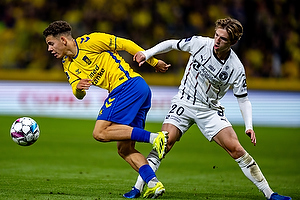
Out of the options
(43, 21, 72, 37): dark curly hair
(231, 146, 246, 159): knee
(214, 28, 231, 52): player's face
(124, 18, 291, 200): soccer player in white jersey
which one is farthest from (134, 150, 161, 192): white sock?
(43, 21, 72, 37): dark curly hair

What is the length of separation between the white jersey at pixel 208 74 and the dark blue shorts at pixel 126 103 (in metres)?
0.55

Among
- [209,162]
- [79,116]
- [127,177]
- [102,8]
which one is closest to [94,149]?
[209,162]

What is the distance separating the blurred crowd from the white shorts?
12547 mm

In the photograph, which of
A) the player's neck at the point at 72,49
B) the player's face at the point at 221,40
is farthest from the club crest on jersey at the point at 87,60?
the player's face at the point at 221,40

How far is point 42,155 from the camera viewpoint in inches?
392

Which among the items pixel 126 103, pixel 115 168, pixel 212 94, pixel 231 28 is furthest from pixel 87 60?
pixel 115 168

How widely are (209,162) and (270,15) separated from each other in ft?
36.8

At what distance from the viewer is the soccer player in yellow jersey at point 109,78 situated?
18.2 feet

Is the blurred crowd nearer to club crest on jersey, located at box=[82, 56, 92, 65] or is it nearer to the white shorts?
the white shorts

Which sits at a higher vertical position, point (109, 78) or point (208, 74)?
point (208, 74)

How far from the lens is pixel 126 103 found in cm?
560

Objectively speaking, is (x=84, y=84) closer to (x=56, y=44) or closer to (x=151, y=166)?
(x=56, y=44)

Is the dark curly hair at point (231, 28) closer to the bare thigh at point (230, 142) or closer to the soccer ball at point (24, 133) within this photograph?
the bare thigh at point (230, 142)

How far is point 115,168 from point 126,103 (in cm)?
343
